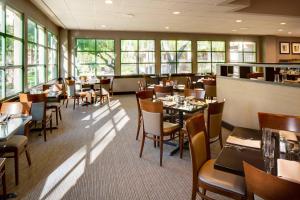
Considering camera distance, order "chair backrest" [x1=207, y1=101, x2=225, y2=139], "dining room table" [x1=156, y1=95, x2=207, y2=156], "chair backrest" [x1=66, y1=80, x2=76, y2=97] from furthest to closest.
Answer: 1. "chair backrest" [x1=66, y1=80, x2=76, y2=97]
2. "dining room table" [x1=156, y1=95, x2=207, y2=156]
3. "chair backrest" [x1=207, y1=101, x2=225, y2=139]

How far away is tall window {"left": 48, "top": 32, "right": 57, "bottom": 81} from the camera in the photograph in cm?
902

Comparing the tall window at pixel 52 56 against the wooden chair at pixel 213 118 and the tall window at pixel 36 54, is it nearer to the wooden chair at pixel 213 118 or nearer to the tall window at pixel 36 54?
the tall window at pixel 36 54

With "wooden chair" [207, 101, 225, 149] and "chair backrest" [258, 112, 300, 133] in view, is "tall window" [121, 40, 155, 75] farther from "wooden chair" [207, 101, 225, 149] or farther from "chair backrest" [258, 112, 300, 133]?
"chair backrest" [258, 112, 300, 133]

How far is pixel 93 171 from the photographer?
3.35 m

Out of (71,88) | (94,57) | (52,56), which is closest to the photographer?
(71,88)

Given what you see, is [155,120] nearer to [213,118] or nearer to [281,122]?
[213,118]

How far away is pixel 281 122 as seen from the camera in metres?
2.36

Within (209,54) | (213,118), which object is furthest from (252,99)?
(209,54)

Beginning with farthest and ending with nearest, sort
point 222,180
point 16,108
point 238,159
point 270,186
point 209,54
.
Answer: point 209,54 → point 16,108 → point 222,180 → point 238,159 → point 270,186

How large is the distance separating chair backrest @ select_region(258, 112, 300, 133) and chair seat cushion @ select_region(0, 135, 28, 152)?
2.84 meters

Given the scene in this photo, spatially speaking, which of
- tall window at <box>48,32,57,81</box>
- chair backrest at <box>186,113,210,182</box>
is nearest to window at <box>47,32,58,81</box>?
tall window at <box>48,32,57,81</box>

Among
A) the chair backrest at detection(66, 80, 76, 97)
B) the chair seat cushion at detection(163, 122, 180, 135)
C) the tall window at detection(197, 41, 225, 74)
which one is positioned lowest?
the chair seat cushion at detection(163, 122, 180, 135)

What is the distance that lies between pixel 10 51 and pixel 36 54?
2031 millimetres

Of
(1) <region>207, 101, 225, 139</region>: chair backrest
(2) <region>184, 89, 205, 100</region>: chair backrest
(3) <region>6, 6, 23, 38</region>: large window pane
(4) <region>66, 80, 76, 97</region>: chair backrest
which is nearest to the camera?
(1) <region>207, 101, 225, 139</region>: chair backrest
